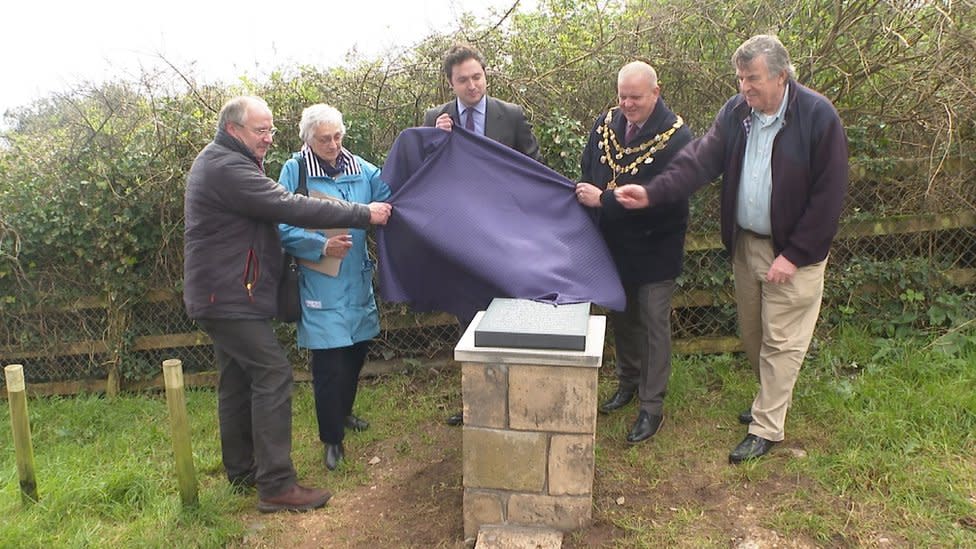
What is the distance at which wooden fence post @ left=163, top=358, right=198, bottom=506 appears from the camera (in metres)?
2.99

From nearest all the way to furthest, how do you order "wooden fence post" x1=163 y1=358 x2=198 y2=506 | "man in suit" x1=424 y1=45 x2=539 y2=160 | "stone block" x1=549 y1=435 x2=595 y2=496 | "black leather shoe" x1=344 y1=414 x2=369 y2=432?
"stone block" x1=549 y1=435 x2=595 y2=496 < "wooden fence post" x1=163 y1=358 x2=198 y2=506 < "man in suit" x1=424 y1=45 x2=539 y2=160 < "black leather shoe" x1=344 y1=414 x2=369 y2=432

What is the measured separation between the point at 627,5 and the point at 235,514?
4.33 meters

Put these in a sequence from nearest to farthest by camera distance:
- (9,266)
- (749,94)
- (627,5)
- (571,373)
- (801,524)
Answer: (571,373)
(801,524)
(749,94)
(9,266)
(627,5)

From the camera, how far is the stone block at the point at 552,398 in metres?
2.58

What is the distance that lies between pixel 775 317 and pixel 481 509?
161 cm

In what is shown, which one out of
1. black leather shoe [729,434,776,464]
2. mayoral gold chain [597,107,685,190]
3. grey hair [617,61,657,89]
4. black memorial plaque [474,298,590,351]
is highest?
grey hair [617,61,657,89]

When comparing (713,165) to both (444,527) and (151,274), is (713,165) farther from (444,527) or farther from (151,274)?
(151,274)

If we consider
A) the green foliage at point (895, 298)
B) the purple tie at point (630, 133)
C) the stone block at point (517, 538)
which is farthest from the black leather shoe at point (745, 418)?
the purple tie at point (630, 133)

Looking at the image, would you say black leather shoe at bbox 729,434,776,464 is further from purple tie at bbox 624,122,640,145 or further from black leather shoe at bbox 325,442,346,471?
black leather shoe at bbox 325,442,346,471

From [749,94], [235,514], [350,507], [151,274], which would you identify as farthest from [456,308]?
[151,274]

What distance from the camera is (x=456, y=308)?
359cm

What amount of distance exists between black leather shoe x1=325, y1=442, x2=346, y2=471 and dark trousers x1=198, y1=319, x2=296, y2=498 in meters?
0.36

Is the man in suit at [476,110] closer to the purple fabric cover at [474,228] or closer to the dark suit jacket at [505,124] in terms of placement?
the dark suit jacket at [505,124]

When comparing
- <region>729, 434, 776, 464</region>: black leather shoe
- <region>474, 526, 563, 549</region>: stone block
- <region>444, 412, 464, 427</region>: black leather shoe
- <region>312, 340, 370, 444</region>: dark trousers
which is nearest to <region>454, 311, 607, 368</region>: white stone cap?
<region>474, 526, 563, 549</region>: stone block
